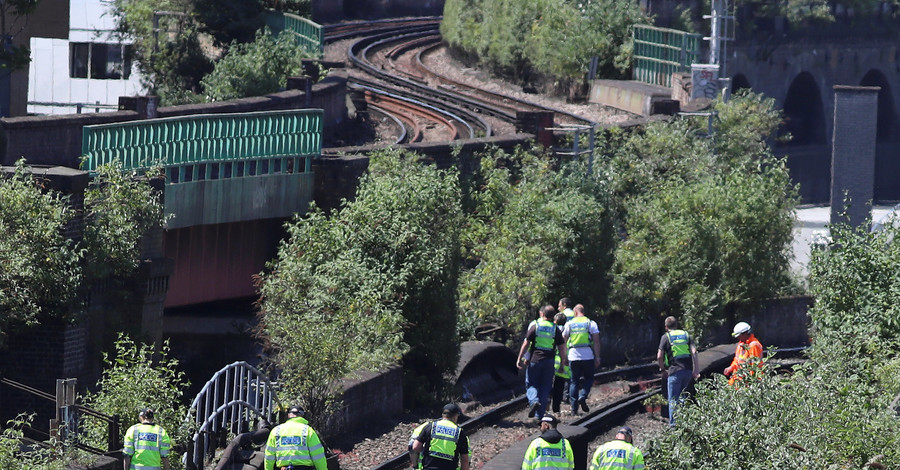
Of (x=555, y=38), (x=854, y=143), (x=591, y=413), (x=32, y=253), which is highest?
(x=555, y=38)

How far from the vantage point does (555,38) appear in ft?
144

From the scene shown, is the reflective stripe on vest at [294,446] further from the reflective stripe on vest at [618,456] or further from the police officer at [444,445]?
the reflective stripe on vest at [618,456]

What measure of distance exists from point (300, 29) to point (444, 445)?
88.8 feet

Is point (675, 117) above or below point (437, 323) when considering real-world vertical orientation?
above

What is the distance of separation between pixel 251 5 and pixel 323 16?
16733mm

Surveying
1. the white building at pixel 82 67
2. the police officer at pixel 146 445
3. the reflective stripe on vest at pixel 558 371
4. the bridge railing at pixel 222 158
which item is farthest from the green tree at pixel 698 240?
the white building at pixel 82 67

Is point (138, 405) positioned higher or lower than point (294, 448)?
lower

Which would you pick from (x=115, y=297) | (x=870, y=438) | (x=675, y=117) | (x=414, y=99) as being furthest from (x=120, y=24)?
(x=870, y=438)

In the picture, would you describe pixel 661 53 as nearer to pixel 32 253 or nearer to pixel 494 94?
pixel 494 94

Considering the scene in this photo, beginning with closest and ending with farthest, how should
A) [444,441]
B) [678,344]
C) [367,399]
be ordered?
[444,441], [678,344], [367,399]

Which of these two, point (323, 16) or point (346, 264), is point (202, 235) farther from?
point (323, 16)

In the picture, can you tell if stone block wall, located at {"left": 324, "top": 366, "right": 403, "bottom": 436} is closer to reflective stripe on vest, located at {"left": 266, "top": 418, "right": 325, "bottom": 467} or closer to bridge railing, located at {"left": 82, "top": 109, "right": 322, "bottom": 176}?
reflective stripe on vest, located at {"left": 266, "top": 418, "right": 325, "bottom": 467}

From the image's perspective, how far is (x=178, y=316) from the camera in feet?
80.1

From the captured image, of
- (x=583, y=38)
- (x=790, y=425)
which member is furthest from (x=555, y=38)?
(x=790, y=425)
